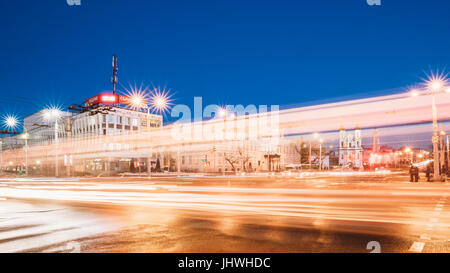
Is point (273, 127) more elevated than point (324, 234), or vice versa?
point (273, 127)

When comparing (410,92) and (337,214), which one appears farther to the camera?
(410,92)

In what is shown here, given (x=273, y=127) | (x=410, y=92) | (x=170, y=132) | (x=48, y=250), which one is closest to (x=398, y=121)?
(x=410, y=92)

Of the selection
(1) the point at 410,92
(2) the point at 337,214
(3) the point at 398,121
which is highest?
(1) the point at 410,92

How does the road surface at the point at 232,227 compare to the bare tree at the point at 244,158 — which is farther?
the bare tree at the point at 244,158

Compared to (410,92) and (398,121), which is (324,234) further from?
(410,92)

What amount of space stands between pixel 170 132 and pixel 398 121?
32.2m

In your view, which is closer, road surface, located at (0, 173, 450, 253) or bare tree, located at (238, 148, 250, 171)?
road surface, located at (0, 173, 450, 253)

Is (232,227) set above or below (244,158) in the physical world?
below

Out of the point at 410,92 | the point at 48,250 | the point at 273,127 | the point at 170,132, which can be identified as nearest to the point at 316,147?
the point at 170,132

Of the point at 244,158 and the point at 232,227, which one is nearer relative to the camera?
the point at 232,227

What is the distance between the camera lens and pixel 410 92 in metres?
24.7
